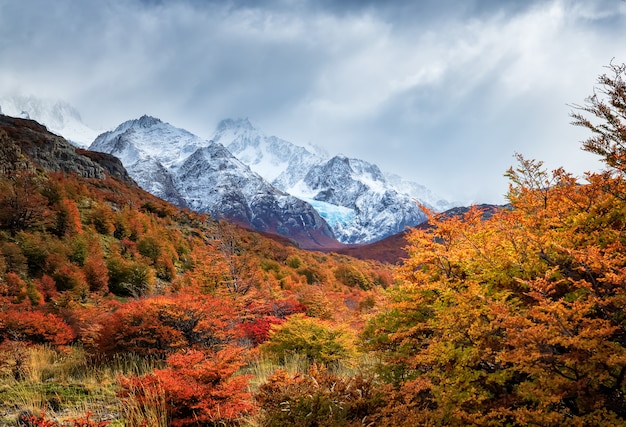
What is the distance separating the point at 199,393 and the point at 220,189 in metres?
147

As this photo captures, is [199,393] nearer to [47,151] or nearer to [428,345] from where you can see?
[428,345]

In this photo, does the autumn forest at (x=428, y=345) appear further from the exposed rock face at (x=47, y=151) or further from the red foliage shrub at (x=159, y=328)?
the exposed rock face at (x=47, y=151)

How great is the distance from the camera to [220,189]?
146 m

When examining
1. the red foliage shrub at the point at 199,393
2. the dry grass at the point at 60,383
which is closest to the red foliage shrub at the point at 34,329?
the dry grass at the point at 60,383

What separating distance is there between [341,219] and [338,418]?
194302 millimetres

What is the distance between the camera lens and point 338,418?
10.6 feet

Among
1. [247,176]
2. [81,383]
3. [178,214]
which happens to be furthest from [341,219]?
[81,383]

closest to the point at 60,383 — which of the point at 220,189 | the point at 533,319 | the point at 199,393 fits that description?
the point at 199,393

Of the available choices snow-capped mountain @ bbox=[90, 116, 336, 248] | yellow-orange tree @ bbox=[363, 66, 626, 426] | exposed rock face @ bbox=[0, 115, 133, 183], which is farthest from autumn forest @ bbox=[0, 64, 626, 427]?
snow-capped mountain @ bbox=[90, 116, 336, 248]

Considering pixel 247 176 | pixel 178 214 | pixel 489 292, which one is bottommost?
pixel 489 292

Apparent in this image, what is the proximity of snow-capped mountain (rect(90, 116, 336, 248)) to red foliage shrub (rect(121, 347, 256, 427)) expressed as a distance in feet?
392

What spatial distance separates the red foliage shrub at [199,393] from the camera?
3.91 meters

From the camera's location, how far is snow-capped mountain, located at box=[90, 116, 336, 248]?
136 m

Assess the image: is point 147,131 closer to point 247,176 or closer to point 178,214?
point 247,176
